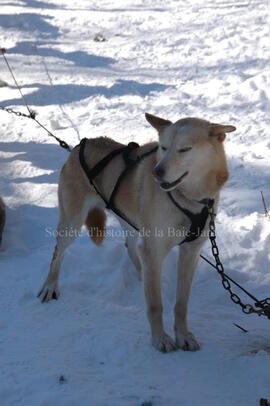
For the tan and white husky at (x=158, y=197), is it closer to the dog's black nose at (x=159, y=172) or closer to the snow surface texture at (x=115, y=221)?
the dog's black nose at (x=159, y=172)

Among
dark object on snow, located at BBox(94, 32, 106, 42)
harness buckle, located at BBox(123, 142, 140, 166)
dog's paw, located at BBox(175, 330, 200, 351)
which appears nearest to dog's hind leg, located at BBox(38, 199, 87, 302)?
harness buckle, located at BBox(123, 142, 140, 166)

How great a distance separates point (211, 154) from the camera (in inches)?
119

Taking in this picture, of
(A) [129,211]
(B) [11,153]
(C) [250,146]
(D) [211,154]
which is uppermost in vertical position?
(D) [211,154]

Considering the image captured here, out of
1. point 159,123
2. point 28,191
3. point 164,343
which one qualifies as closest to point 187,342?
point 164,343

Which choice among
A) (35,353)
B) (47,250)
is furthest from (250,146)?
(35,353)

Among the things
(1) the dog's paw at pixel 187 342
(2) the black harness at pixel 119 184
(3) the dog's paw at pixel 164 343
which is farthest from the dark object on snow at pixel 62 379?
(2) the black harness at pixel 119 184

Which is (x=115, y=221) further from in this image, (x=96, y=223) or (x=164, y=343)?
(x=164, y=343)

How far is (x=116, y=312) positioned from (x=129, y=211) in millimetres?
862

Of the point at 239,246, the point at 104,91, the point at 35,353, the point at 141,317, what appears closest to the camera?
the point at 35,353

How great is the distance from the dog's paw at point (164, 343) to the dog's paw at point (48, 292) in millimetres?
1096

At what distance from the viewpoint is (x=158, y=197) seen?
3273 mm

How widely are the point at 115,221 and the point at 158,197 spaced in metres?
2.38

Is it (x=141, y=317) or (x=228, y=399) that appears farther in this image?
(x=141, y=317)

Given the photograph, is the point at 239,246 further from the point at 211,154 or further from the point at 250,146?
the point at 250,146
